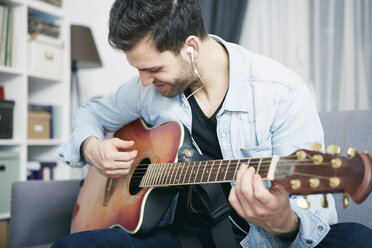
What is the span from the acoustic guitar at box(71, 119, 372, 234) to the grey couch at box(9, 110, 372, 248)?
0.16m

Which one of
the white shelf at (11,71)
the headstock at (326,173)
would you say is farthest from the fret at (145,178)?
the white shelf at (11,71)

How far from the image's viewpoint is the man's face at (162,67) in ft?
3.44

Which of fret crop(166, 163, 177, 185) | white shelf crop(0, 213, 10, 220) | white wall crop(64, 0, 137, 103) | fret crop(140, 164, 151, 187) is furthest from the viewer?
white wall crop(64, 0, 137, 103)

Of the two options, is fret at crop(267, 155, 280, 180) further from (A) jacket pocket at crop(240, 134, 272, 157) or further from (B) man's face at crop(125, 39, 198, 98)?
(B) man's face at crop(125, 39, 198, 98)

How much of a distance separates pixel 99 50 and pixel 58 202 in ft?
6.08

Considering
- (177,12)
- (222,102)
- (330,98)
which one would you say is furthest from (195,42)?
(330,98)

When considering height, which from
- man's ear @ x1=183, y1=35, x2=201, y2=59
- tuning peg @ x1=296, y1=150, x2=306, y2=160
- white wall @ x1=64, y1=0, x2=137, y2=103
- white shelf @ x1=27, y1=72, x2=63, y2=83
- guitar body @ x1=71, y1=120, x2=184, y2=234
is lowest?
guitar body @ x1=71, y1=120, x2=184, y2=234

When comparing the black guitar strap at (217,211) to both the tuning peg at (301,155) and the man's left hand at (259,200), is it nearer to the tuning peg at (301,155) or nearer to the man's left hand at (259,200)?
the man's left hand at (259,200)

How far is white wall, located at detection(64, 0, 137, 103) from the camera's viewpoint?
301 centimetres

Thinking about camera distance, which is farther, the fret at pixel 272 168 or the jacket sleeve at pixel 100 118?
the jacket sleeve at pixel 100 118

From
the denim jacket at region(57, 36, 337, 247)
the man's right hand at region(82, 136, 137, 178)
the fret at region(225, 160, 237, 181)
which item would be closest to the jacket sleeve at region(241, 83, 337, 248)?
the denim jacket at region(57, 36, 337, 247)

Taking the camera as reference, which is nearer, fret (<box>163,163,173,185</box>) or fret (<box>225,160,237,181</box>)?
fret (<box>225,160,237,181</box>)

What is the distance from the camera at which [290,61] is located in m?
2.45

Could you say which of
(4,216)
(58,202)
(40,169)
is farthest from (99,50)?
(58,202)
